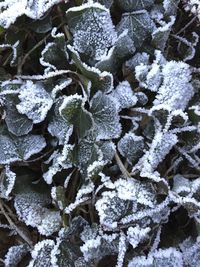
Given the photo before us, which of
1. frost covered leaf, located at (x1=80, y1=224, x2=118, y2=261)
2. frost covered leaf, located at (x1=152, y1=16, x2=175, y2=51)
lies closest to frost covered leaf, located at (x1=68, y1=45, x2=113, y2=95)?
frost covered leaf, located at (x1=152, y1=16, x2=175, y2=51)

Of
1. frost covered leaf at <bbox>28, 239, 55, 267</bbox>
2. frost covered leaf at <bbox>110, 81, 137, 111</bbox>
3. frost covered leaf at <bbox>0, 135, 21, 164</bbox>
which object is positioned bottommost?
frost covered leaf at <bbox>28, 239, 55, 267</bbox>

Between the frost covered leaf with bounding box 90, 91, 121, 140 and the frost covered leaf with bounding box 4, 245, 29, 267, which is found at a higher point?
the frost covered leaf with bounding box 90, 91, 121, 140

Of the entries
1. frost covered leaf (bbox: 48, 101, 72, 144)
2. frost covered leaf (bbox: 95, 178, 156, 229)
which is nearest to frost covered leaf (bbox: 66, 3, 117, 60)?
frost covered leaf (bbox: 48, 101, 72, 144)

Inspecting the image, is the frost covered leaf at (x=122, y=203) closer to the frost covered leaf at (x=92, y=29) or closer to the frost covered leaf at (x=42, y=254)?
the frost covered leaf at (x=42, y=254)

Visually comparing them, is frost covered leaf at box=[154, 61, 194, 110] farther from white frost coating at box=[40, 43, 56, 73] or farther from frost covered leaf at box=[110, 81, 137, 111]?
white frost coating at box=[40, 43, 56, 73]

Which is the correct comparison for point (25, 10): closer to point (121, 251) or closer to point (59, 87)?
point (59, 87)

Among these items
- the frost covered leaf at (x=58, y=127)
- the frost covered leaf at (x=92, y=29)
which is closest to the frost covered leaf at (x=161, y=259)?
the frost covered leaf at (x=58, y=127)

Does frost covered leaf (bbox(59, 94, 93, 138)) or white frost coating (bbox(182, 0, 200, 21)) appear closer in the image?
frost covered leaf (bbox(59, 94, 93, 138))

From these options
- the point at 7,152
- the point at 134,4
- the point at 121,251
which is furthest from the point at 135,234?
the point at 134,4
